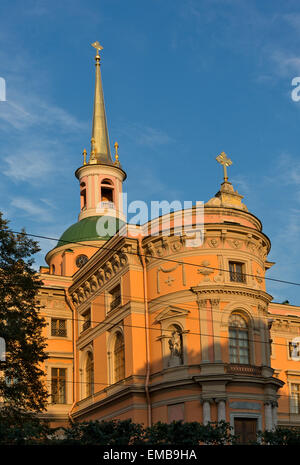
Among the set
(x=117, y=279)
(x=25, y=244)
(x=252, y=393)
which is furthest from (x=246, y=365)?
(x=25, y=244)

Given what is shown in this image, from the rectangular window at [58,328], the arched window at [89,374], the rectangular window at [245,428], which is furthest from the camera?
the rectangular window at [58,328]

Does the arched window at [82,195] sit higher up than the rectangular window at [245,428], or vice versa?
the arched window at [82,195]

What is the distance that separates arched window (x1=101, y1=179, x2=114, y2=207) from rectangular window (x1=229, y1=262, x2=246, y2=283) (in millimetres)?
20210

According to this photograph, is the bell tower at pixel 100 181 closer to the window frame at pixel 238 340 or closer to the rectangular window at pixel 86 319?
the rectangular window at pixel 86 319

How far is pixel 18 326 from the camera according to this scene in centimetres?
2694

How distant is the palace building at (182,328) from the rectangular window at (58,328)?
2222mm

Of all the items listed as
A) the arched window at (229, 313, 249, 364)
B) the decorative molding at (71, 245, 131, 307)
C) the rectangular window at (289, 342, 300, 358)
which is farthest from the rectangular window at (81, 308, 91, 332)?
the rectangular window at (289, 342, 300, 358)

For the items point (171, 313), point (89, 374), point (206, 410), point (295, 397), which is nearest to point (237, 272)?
point (171, 313)

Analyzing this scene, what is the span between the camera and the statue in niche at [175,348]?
3225 centimetres

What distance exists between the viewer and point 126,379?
3306cm

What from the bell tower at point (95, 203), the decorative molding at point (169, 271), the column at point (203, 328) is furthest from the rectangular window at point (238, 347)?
the bell tower at point (95, 203)

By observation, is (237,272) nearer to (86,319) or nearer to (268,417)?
(268,417)

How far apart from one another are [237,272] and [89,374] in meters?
10.8

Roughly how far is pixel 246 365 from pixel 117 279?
7705mm
